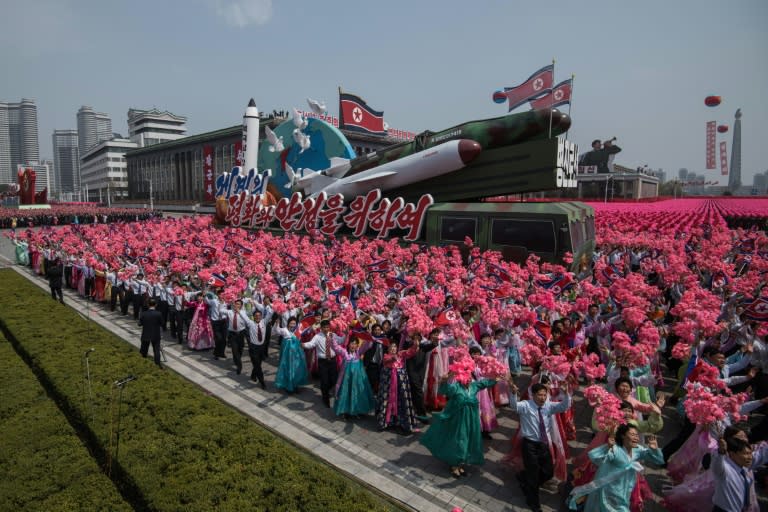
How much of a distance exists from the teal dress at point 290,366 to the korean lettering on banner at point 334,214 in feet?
41.1

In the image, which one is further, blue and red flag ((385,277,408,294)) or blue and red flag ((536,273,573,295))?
blue and red flag ((385,277,408,294))

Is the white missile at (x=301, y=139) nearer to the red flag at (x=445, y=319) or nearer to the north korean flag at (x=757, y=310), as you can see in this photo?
the red flag at (x=445, y=319)

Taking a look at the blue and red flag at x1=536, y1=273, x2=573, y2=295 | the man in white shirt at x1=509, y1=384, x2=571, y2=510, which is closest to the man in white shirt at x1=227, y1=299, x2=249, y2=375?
the man in white shirt at x1=509, y1=384, x2=571, y2=510

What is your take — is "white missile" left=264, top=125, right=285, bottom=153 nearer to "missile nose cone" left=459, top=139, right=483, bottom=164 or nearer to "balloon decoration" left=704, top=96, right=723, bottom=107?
"missile nose cone" left=459, top=139, right=483, bottom=164

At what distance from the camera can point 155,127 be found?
11619 centimetres

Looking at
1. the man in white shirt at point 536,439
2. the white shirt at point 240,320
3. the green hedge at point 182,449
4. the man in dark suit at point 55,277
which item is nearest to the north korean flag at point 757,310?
the man in white shirt at point 536,439

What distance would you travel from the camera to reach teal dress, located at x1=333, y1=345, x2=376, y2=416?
26.0 feet

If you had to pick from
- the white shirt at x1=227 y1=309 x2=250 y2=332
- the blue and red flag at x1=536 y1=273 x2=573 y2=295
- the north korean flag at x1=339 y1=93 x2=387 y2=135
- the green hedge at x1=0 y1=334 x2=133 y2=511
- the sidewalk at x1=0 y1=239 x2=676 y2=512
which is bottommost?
the sidewalk at x1=0 y1=239 x2=676 y2=512

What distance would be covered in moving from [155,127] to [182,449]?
130m

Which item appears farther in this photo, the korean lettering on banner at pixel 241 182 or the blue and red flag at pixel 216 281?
the korean lettering on banner at pixel 241 182

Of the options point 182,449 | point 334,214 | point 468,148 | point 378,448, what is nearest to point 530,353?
point 378,448

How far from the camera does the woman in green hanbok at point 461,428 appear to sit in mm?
6242

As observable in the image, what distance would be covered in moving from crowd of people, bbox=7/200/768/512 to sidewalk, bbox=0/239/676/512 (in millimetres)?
222

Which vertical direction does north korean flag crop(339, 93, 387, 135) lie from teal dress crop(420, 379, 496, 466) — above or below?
above
